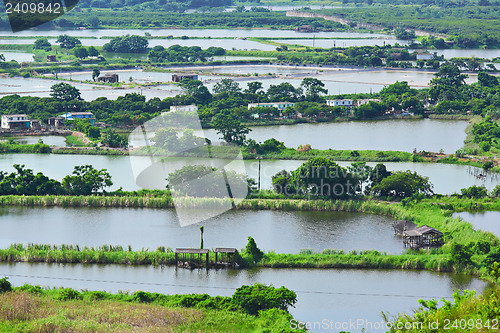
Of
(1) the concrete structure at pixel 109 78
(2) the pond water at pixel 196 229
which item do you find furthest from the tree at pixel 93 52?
(2) the pond water at pixel 196 229

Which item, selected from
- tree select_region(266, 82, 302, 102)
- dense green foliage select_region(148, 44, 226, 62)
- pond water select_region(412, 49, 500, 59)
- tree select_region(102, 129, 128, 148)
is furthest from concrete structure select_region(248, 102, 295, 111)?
pond water select_region(412, 49, 500, 59)

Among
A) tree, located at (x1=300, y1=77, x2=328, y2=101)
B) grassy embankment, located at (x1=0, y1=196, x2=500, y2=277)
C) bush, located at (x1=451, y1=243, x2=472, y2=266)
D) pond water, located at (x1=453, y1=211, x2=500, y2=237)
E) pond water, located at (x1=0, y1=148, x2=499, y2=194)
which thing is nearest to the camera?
bush, located at (x1=451, y1=243, x2=472, y2=266)

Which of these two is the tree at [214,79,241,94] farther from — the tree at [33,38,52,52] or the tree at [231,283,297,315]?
the tree at [231,283,297,315]

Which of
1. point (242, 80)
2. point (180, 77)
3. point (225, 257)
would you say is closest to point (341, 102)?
point (242, 80)

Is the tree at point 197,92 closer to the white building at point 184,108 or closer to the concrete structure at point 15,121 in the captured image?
the white building at point 184,108

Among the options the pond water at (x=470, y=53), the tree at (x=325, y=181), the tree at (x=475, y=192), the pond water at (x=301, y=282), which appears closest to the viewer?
the pond water at (x=301, y=282)

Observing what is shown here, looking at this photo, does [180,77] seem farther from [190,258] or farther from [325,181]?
[190,258]

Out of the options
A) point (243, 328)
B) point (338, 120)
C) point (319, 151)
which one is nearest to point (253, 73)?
point (338, 120)
